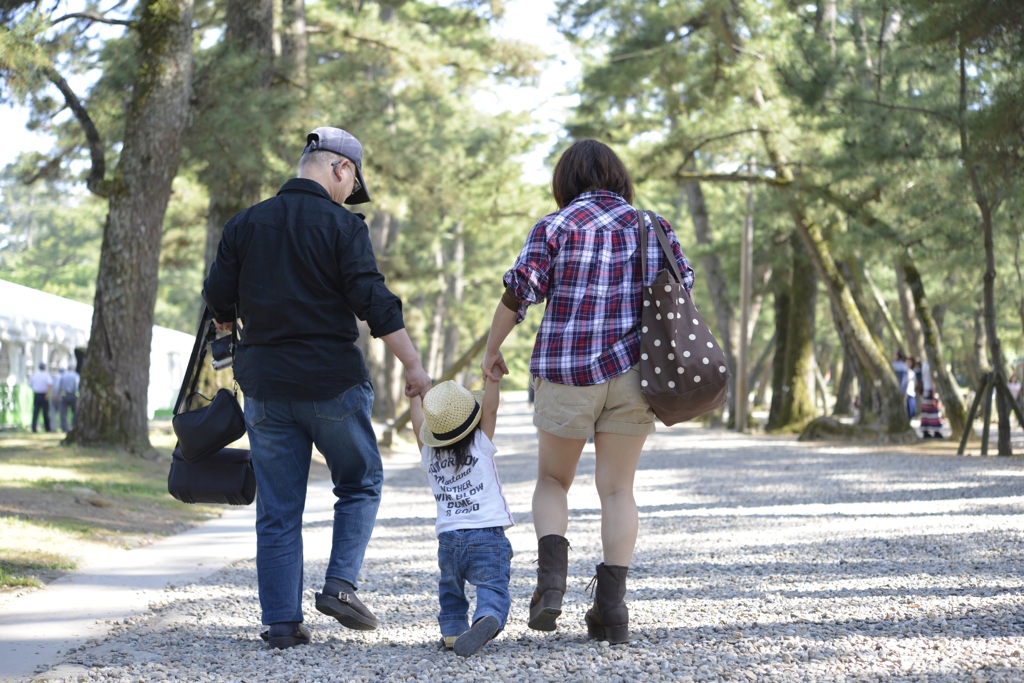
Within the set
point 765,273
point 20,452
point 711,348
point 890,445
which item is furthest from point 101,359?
point 765,273

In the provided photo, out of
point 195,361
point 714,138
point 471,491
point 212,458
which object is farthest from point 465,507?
point 714,138

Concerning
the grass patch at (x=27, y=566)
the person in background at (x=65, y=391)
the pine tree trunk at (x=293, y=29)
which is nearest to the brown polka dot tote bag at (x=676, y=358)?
the grass patch at (x=27, y=566)

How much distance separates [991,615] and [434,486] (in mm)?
2254

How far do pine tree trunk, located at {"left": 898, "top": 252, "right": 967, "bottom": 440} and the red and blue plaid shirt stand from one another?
1352 centimetres

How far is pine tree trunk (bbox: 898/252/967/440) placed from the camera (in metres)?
16.2

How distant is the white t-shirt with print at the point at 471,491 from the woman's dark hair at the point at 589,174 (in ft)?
3.35

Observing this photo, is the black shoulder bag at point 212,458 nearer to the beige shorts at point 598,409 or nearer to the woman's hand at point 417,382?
the woman's hand at point 417,382

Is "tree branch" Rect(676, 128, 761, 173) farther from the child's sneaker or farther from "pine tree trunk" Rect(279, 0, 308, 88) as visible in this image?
the child's sneaker

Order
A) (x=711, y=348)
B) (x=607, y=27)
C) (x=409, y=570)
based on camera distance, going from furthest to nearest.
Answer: (x=607, y=27) → (x=409, y=570) → (x=711, y=348)

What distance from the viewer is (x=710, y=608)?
439cm

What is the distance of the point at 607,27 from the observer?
19688 millimetres

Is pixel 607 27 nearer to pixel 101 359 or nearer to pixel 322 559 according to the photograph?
→ pixel 101 359

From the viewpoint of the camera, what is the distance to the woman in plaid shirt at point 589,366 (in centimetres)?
367

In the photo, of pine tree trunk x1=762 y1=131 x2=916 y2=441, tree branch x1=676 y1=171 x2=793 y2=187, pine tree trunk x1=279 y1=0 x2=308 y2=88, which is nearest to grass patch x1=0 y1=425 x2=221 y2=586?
pine tree trunk x1=279 y1=0 x2=308 y2=88
